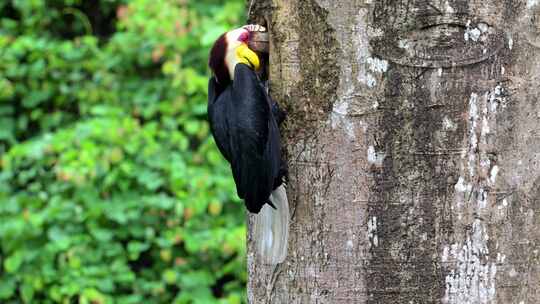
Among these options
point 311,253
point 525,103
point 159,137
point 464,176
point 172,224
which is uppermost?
point 525,103

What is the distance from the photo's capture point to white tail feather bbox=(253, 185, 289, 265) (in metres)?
1.66

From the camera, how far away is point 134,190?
12.8ft

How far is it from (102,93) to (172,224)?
97 centimetres

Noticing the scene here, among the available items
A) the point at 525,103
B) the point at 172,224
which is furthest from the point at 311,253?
the point at 172,224

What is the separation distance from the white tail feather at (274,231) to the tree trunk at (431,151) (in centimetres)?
12

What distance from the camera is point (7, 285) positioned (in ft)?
12.7

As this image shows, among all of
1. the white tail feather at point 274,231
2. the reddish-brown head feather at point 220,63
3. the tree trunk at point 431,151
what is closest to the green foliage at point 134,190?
the reddish-brown head feather at point 220,63

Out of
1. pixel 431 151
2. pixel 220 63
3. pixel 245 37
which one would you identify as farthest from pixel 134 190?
pixel 431 151

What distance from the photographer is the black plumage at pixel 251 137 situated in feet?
5.52

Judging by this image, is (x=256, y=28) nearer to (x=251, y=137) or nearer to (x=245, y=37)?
(x=245, y=37)

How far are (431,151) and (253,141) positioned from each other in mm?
431

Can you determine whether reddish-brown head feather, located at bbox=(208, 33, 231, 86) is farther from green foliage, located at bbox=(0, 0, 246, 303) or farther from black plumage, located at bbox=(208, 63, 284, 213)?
green foliage, located at bbox=(0, 0, 246, 303)

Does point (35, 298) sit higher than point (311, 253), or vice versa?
Answer: point (311, 253)

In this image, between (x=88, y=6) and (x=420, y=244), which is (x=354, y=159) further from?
(x=88, y=6)
